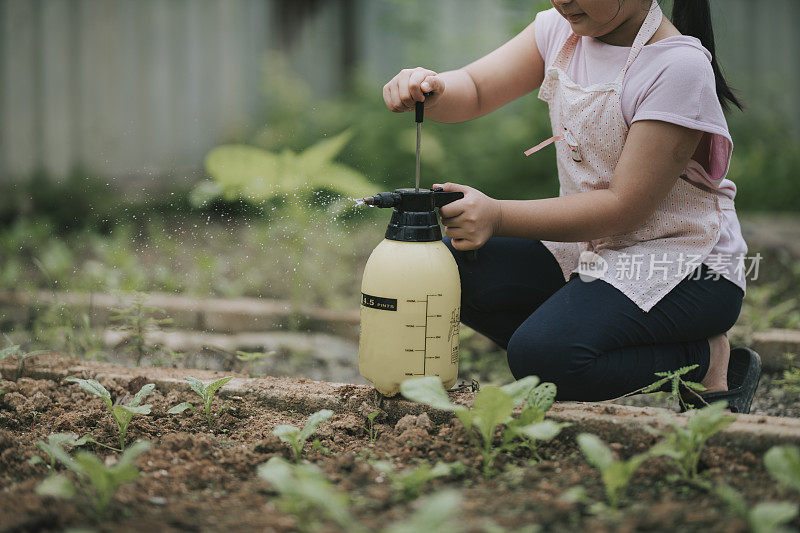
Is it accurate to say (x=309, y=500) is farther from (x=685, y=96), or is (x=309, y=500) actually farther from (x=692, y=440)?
(x=685, y=96)

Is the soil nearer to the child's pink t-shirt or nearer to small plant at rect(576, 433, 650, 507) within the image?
small plant at rect(576, 433, 650, 507)

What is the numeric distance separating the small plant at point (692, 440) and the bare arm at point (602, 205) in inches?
21.3

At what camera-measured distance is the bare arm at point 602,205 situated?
5.39 feet

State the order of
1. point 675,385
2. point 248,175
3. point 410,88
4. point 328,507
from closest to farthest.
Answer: point 328,507
point 675,385
point 410,88
point 248,175

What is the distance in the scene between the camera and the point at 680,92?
1641 mm

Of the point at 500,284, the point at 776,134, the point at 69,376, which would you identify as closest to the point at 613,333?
the point at 500,284

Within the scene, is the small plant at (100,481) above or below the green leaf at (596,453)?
below

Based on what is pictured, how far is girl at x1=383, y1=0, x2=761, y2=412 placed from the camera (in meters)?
1.67

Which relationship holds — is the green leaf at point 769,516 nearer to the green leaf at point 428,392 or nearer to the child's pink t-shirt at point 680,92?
the green leaf at point 428,392

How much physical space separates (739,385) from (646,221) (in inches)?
20.5

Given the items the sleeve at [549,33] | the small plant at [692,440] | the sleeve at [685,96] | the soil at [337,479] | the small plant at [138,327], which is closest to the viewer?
the soil at [337,479]

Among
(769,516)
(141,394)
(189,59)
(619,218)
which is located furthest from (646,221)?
(189,59)

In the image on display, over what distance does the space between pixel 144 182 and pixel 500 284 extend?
343 cm

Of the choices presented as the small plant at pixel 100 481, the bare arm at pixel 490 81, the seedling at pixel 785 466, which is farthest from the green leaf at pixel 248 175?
the seedling at pixel 785 466
